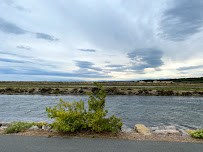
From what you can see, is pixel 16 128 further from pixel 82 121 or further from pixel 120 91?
pixel 120 91

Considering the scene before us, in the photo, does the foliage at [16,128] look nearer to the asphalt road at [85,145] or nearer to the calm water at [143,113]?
the asphalt road at [85,145]

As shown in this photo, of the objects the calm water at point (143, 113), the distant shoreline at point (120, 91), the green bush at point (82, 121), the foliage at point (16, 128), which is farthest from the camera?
the distant shoreline at point (120, 91)

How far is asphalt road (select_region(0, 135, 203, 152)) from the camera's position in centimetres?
482

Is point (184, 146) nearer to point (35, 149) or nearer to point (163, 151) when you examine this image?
point (163, 151)

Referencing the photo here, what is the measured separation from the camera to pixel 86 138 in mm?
5863

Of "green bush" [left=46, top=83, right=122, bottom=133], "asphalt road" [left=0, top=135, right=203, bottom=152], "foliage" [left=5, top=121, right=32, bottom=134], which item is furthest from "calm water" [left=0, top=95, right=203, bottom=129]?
"asphalt road" [left=0, top=135, right=203, bottom=152]

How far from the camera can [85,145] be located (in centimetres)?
516

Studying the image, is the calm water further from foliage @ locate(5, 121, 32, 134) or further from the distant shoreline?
the distant shoreline

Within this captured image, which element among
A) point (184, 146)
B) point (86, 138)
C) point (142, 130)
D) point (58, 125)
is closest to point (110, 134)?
point (86, 138)

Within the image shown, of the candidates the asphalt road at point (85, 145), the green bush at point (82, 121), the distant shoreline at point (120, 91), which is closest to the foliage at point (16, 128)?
the asphalt road at point (85, 145)

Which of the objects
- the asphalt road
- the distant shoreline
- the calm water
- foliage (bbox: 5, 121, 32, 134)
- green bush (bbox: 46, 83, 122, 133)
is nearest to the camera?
the asphalt road

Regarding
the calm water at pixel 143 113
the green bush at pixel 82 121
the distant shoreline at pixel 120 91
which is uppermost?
the green bush at pixel 82 121

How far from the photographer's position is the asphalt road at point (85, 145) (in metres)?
4.82

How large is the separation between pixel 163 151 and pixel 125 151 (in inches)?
48.8
